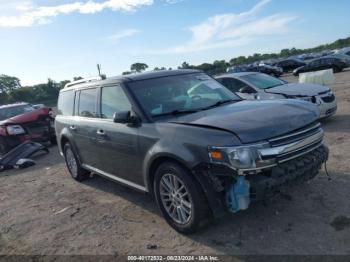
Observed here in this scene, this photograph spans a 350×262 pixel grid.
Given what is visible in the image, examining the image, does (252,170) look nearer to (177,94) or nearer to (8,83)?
(177,94)

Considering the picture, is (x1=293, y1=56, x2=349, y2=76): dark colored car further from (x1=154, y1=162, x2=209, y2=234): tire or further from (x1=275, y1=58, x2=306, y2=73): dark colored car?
(x1=154, y1=162, x2=209, y2=234): tire

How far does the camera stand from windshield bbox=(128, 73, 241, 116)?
4.95 m

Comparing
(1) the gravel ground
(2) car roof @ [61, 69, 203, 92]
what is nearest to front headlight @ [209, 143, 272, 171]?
(1) the gravel ground

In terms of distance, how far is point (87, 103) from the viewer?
638 cm

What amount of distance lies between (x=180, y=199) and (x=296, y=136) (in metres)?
1.46

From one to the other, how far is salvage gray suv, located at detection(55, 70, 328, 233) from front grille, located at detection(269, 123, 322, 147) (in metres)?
0.01

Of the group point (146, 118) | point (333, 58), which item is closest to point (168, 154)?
point (146, 118)

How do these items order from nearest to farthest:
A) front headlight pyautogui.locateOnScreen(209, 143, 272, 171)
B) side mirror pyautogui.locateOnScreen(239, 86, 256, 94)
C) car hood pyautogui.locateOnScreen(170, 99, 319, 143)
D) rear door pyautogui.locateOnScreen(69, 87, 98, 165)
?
front headlight pyautogui.locateOnScreen(209, 143, 272, 171) < car hood pyautogui.locateOnScreen(170, 99, 319, 143) < rear door pyautogui.locateOnScreen(69, 87, 98, 165) < side mirror pyautogui.locateOnScreen(239, 86, 256, 94)

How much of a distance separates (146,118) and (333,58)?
1155 inches

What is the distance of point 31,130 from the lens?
11.8 m

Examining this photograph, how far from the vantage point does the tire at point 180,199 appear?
4.00 m

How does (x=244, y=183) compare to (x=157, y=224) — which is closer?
(x=244, y=183)

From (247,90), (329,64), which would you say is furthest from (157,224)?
Answer: (329,64)

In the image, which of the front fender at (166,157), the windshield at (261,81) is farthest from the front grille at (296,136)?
the windshield at (261,81)
